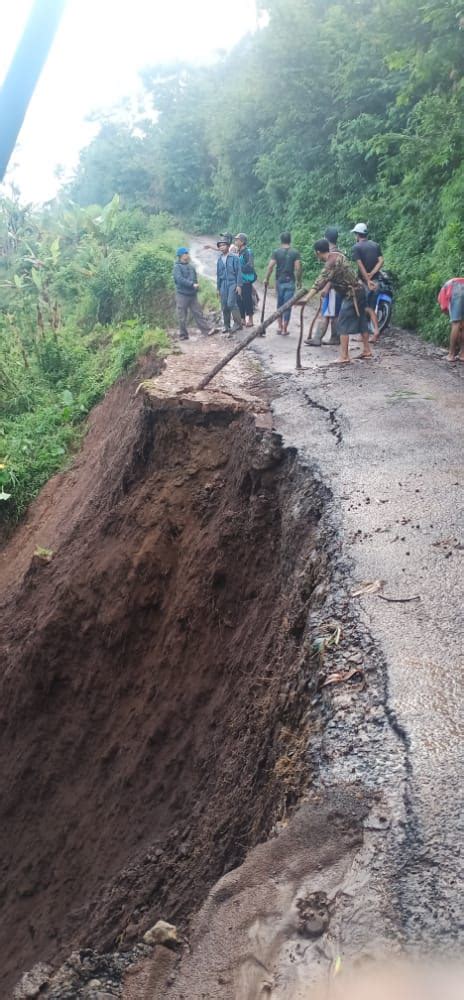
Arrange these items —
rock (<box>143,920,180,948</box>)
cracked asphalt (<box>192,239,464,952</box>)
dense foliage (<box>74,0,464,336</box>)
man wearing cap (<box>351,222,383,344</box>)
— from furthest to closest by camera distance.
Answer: dense foliage (<box>74,0,464,336</box>)
man wearing cap (<box>351,222,383,344</box>)
rock (<box>143,920,180,948</box>)
cracked asphalt (<box>192,239,464,952</box>)

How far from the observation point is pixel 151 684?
6.98 meters

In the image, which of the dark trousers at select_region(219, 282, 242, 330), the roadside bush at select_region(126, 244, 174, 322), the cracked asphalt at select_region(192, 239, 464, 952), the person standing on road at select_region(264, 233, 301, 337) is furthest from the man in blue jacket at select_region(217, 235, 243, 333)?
the cracked asphalt at select_region(192, 239, 464, 952)

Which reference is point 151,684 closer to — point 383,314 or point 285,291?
point 383,314

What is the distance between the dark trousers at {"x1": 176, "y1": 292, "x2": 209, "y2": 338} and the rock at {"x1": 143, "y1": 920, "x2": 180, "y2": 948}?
1081 centimetres

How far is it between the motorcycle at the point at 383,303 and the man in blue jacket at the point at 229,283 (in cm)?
234

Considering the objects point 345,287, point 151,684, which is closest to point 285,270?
point 345,287

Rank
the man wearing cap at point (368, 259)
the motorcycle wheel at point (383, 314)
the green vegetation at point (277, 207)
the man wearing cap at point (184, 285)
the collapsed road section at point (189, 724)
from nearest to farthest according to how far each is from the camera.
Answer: the collapsed road section at point (189, 724) → the man wearing cap at point (368, 259) → the motorcycle wheel at point (383, 314) → the green vegetation at point (277, 207) → the man wearing cap at point (184, 285)

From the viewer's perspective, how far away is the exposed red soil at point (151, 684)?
440 centimetres

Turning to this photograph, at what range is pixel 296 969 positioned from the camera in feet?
7.85

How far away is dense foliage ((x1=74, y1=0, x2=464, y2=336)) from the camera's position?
1160 centimetres

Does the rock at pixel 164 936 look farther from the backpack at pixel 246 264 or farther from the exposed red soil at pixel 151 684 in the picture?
the backpack at pixel 246 264

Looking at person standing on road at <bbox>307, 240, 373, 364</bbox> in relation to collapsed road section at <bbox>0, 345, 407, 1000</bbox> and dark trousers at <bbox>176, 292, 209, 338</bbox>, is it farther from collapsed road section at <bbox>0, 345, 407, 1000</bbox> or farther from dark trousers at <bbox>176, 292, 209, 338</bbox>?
dark trousers at <bbox>176, 292, 209, 338</bbox>

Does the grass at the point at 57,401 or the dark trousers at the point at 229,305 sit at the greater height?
the dark trousers at the point at 229,305

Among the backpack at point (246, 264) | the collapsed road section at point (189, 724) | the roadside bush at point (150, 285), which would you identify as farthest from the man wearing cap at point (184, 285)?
the roadside bush at point (150, 285)
